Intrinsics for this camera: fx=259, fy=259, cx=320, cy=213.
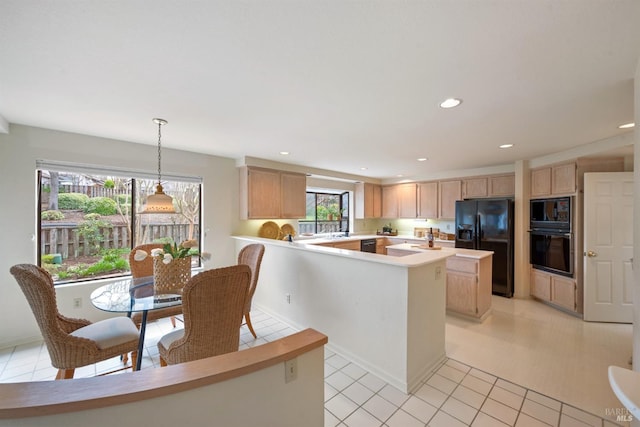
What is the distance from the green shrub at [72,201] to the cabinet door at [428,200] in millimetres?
5777

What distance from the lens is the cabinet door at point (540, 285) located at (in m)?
3.96

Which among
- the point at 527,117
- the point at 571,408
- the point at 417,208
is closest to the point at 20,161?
the point at 527,117

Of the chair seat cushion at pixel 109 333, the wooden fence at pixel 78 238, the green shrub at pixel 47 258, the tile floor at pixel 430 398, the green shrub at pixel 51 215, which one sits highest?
the green shrub at pixel 51 215

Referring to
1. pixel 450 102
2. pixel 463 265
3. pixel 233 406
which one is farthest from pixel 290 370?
pixel 463 265

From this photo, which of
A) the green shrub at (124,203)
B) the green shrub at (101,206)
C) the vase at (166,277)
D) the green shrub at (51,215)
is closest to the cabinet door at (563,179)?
the vase at (166,277)

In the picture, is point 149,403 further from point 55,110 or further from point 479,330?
point 479,330

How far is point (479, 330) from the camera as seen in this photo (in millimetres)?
3098

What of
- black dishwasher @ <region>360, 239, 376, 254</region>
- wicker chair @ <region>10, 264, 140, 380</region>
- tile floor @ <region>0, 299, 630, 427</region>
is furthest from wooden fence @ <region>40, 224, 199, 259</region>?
black dishwasher @ <region>360, 239, 376, 254</region>

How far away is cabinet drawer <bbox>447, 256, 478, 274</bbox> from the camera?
328 cm

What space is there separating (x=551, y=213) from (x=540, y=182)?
54 centimetres

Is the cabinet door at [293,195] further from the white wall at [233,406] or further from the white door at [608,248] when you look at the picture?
the white door at [608,248]

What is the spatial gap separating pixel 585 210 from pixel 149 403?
487 centimetres

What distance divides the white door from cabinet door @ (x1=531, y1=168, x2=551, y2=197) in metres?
0.59

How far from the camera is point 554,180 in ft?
12.8
